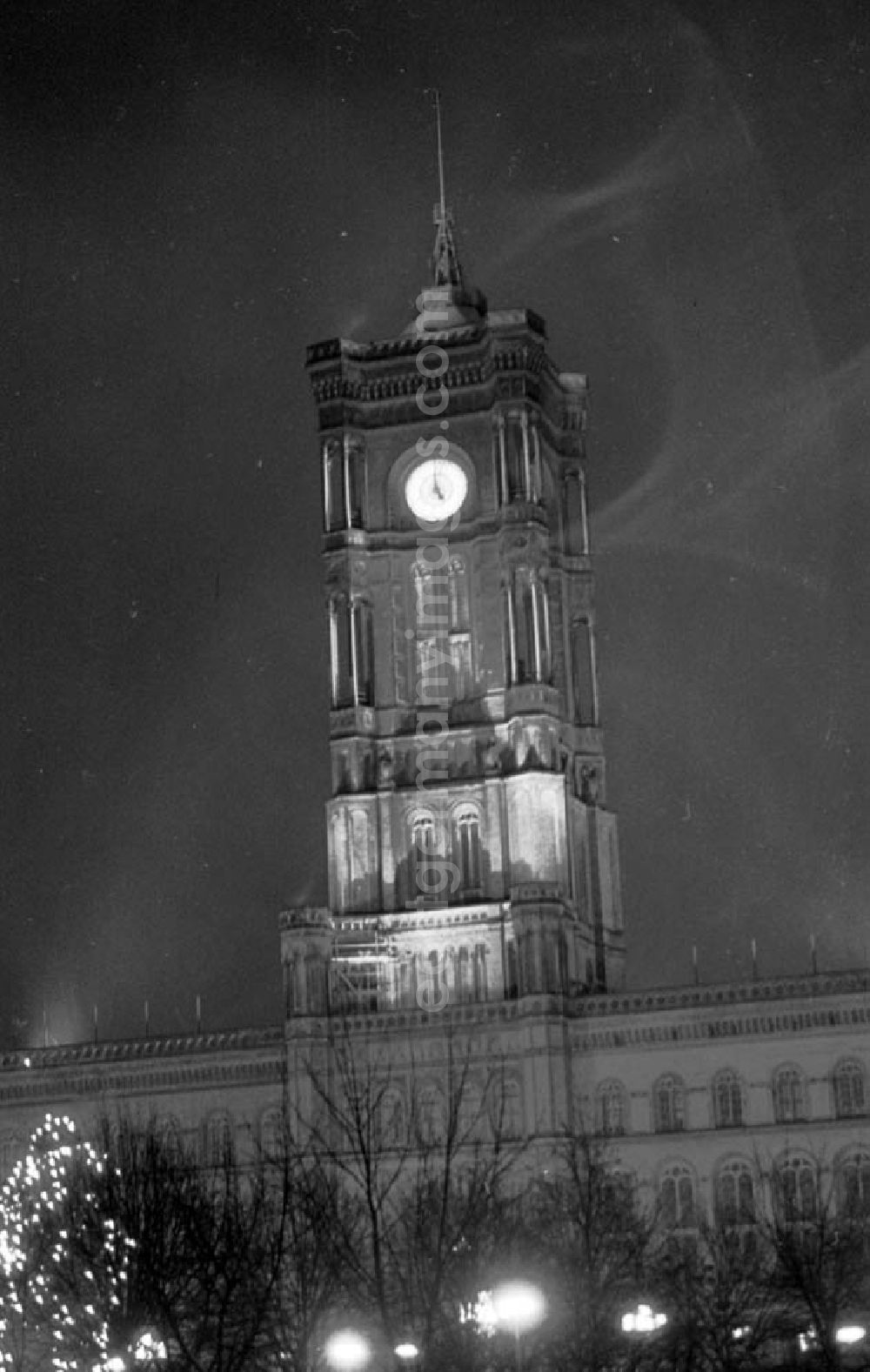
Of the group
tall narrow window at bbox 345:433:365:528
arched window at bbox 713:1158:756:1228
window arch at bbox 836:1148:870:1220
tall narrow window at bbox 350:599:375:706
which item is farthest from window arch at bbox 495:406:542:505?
window arch at bbox 836:1148:870:1220

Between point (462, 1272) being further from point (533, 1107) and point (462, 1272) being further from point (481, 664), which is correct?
point (481, 664)

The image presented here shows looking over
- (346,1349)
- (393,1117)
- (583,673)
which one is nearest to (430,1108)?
(393,1117)

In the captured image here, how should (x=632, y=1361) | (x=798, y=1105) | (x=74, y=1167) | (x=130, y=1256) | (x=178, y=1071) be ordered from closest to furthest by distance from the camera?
(x=632, y=1361) < (x=130, y=1256) < (x=74, y=1167) < (x=798, y=1105) < (x=178, y=1071)

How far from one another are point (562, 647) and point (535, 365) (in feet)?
39.0

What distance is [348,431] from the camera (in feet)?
387

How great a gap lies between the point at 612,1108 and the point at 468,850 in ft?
46.9

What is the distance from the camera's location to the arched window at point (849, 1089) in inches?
3935

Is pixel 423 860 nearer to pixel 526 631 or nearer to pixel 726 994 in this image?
pixel 526 631

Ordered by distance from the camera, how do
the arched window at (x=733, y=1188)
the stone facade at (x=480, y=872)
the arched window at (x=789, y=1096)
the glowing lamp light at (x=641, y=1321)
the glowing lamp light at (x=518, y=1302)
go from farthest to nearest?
the stone facade at (x=480, y=872), the arched window at (x=789, y=1096), the arched window at (x=733, y=1188), the glowing lamp light at (x=641, y=1321), the glowing lamp light at (x=518, y=1302)

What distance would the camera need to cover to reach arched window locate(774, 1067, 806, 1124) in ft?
330

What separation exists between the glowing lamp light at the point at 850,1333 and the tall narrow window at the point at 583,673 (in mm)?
41872

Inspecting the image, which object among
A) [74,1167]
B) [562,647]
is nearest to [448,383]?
[562,647]

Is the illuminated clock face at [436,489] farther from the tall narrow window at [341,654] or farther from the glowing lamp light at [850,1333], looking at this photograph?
the glowing lamp light at [850,1333]

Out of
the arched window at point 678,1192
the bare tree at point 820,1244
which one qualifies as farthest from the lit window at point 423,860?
the bare tree at point 820,1244
